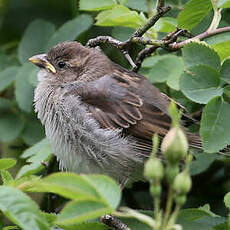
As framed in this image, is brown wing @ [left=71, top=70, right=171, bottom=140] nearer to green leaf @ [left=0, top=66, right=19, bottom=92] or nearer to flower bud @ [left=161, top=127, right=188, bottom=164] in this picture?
green leaf @ [left=0, top=66, right=19, bottom=92]

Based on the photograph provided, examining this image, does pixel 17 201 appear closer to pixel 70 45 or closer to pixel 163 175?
pixel 163 175

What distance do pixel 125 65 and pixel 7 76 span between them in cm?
89

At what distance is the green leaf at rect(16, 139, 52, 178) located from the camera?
3.31 metres

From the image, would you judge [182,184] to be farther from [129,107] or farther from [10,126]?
[10,126]

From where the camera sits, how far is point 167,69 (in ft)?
12.2

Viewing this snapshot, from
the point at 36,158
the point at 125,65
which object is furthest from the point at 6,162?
the point at 125,65

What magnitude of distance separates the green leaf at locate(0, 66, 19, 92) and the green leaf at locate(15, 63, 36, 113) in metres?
A: 0.08

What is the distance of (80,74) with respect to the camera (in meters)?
4.00

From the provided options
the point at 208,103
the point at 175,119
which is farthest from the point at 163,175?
the point at 208,103

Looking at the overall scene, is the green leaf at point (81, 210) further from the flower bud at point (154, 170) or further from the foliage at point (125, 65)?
the flower bud at point (154, 170)

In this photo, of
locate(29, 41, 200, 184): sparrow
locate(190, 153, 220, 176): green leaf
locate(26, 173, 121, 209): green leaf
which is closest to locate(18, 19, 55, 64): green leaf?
locate(29, 41, 200, 184): sparrow

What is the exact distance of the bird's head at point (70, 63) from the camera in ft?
13.0

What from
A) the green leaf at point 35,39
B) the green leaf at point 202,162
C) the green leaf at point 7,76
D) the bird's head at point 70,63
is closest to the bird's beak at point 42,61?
the bird's head at point 70,63

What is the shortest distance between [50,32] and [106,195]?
304 centimetres
